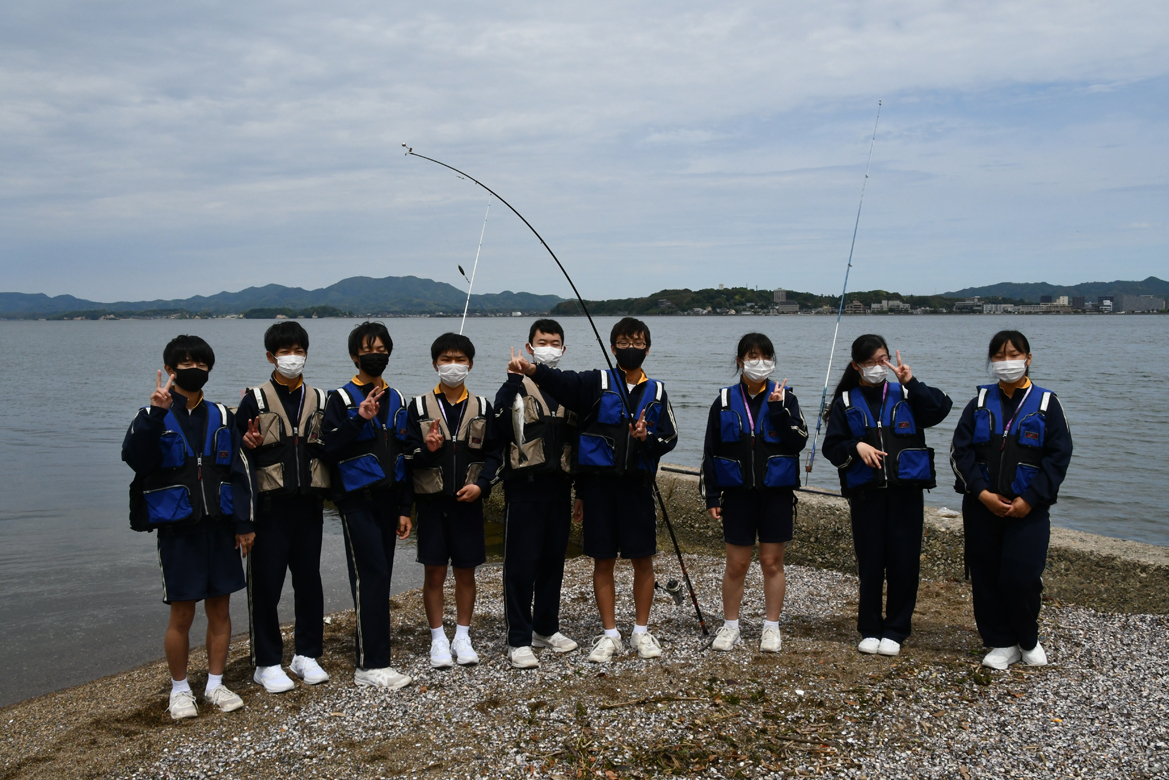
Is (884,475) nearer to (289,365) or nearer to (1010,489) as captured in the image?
(1010,489)

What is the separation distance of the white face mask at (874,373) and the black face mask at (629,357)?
139 cm

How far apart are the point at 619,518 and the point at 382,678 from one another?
1645mm

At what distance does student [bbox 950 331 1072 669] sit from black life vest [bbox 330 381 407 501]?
10.6 feet

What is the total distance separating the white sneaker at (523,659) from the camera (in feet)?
15.8

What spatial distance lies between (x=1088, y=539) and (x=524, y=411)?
461 centimetres

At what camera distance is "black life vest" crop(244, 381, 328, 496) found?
450 centimetres

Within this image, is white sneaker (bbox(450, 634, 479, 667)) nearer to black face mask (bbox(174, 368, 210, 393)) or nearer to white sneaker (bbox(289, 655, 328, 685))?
white sneaker (bbox(289, 655, 328, 685))

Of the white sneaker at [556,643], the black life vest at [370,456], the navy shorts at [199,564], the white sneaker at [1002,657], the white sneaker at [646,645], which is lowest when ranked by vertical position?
the white sneaker at [556,643]

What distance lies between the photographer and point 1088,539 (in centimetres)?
631

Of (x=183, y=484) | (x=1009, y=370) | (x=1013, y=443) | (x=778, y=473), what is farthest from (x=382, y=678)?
(x=1009, y=370)

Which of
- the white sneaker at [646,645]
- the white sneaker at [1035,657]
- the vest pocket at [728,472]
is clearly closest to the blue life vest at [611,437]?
the vest pocket at [728,472]

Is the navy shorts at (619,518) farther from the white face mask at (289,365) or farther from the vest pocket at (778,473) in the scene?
the white face mask at (289,365)

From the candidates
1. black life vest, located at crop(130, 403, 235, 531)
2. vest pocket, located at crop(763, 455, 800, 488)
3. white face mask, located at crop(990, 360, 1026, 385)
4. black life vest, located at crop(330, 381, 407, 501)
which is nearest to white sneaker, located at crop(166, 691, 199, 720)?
black life vest, located at crop(130, 403, 235, 531)

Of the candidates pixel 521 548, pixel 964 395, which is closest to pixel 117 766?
pixel 521 548
